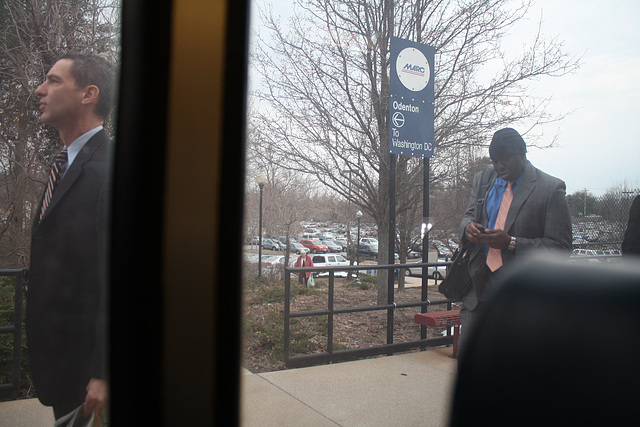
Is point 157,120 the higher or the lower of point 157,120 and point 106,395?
the higher

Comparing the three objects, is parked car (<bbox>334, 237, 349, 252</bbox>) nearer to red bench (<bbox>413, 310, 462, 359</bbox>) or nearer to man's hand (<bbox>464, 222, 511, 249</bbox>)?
red bench (<bbox>413, 310, 462, 359</bbox>)

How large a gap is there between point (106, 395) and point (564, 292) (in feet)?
6.33

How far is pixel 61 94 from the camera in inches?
86.2

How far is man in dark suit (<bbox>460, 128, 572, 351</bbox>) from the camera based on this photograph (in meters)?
3.00

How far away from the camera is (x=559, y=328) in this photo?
0.91 metres

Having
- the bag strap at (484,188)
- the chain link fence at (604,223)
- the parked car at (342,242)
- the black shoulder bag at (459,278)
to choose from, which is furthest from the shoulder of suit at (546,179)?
the parked car at (342,242)

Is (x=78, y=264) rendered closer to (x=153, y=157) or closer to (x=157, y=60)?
(x=153, y=157)

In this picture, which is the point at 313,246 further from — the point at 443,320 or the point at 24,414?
the point at 24,414

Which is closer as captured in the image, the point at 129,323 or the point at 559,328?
the point at 559,328

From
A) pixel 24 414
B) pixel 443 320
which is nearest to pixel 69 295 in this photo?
pixel 24 414

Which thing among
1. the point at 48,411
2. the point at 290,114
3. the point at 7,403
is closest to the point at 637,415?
the point at 48,411

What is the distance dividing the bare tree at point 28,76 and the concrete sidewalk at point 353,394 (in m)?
4.15

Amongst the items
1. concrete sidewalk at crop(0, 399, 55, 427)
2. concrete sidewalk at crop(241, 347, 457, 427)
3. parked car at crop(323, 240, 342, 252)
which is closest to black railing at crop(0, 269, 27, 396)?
concrete sidewalk at crop(0, 399, 55, 427)

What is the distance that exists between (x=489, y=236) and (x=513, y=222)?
8.6 inches
